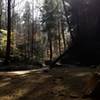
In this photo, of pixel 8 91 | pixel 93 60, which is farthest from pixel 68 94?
pixel 93 60

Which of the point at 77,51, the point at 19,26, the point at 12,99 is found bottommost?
the point at 12,99

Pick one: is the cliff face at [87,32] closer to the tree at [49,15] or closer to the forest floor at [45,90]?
the forest floor at [45,90]

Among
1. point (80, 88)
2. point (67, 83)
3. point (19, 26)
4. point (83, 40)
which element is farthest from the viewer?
point (19, 26)

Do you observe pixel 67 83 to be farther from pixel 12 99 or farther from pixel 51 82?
pixel 12 99

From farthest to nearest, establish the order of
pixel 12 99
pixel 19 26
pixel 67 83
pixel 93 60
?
pixel 19 26, pixel 93 60, pixel 67 83, pixel 12 99

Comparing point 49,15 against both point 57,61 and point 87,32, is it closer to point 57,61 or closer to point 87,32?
point 87,32

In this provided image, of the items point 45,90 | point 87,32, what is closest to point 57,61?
point 87,32

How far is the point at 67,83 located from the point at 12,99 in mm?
2204

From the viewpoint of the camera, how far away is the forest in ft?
21.2

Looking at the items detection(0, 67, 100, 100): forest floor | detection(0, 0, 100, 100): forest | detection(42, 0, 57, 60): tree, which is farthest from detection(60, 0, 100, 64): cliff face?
detection(42, 0, 57, 60): tree

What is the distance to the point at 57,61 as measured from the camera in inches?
745

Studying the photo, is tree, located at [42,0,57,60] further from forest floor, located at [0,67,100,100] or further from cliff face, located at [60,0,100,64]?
forest floor, located at [0,67,100,100]

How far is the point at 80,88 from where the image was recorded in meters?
6.76

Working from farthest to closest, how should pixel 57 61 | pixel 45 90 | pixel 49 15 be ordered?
pixel 49 15 → pixel 57 61 → pixel 45 90
